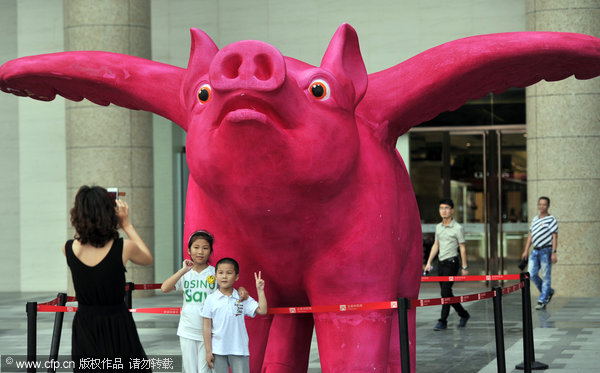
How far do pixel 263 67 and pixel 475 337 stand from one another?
20.9 ft

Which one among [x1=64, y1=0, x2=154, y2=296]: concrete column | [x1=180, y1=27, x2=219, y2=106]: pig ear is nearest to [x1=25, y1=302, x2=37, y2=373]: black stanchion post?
[x1=180, y1=27, x2=219, y2=106]: pig ear

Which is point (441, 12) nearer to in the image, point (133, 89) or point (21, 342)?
point (21, 342)

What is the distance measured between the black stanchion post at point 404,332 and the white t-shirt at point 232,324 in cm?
76

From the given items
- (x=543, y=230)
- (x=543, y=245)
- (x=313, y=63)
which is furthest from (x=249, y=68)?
(x=313, y=63)

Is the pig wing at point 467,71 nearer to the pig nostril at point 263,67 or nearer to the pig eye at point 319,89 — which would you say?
the pig eye at point 319,89

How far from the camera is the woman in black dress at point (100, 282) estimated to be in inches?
180

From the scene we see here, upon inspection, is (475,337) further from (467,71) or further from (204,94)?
(204,94)

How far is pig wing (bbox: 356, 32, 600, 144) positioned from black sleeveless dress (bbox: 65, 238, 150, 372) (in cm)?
153

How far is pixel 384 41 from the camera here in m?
15.6

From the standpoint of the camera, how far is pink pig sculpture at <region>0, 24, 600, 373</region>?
14.2 ft

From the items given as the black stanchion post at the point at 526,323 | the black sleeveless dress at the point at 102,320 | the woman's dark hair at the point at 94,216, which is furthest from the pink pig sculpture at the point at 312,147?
the black stanchion post at the point at 526,323

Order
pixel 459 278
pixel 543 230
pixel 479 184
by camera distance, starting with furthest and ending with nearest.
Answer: pixel 479 184 → pixel 543 230 → pixel 459 278

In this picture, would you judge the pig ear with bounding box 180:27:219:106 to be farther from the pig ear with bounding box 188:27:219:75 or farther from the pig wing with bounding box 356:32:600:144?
the pig wing with bounding box 356:32:600:144

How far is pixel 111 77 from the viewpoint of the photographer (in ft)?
17.3
